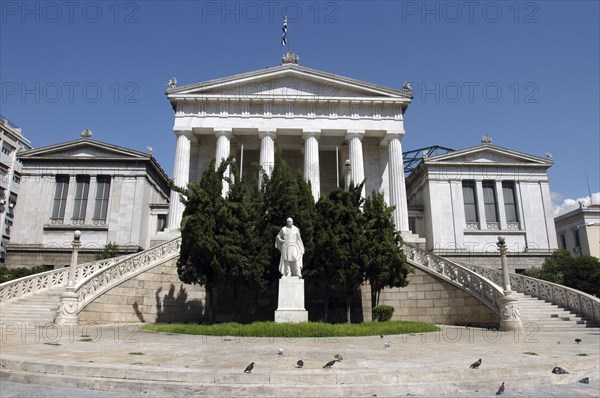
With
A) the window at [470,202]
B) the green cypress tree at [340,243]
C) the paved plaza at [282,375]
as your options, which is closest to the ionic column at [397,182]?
the window at [470,202]

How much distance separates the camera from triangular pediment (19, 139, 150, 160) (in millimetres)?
38062

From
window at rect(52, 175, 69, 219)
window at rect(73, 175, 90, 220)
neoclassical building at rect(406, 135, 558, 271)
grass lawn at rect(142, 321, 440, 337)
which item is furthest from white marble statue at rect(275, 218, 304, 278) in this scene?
window at rect(52, 175, 69, 219)

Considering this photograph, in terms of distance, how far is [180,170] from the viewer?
35031mm

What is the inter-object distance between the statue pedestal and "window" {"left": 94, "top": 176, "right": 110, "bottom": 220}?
26.0 metres

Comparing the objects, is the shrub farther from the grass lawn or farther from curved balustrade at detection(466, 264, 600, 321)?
curved balustrade at detection(466, 264, 600, 321)

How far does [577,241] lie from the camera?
191ft

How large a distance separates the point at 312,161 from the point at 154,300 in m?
17.5

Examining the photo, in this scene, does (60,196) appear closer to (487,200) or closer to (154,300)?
(154,300)

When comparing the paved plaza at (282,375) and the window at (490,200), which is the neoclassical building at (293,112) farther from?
the paved plaza at (282,375)

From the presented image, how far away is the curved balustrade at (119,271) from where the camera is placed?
1961cm

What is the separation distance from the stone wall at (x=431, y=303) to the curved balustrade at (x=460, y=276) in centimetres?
29

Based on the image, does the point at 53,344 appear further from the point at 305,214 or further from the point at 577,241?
the point at 577,241

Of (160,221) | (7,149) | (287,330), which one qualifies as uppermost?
(7,149)

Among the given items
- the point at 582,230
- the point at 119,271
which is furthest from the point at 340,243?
the point at 582,230
